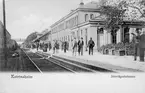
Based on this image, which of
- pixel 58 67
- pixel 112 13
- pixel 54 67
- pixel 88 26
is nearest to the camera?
pixel 54 67

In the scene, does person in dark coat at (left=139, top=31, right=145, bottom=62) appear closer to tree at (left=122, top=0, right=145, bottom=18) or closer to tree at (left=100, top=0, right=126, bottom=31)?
tree at (left=122, top=0, right=145, bottom=18)

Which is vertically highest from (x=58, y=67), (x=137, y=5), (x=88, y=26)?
(x=137, y=5)

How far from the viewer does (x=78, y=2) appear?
3596 mm

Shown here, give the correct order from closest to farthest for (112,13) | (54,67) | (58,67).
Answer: (54,67)
(58,67)
(112,13)

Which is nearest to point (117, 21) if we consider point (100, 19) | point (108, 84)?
point (100, 19)

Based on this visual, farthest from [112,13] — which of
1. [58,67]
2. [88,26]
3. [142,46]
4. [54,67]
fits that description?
[54,67]

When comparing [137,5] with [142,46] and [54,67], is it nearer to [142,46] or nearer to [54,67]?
[142,46]

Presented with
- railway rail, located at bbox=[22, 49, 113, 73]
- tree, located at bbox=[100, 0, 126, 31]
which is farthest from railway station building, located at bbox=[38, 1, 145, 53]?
railway rail, located at bbox=[22, 49, 113, 73]

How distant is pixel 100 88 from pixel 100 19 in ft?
8.85

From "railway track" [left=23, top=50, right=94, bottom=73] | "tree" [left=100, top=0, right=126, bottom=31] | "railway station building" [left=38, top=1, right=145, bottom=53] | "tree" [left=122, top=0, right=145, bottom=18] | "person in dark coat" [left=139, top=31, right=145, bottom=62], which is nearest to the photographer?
"railway track" [left=23, top=50, right=94, bottom=73]

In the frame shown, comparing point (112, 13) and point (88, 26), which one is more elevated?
point (112, 13)

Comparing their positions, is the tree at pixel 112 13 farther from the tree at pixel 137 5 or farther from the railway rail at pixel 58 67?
the railway rail at pixel 58 67

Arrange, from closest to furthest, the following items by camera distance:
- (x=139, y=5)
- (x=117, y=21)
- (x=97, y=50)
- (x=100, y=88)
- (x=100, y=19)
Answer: (x=100, y=88) → (x=139, y=5) → (x=117, y=21) → (x=100, y=19) → (x=97, y=50)

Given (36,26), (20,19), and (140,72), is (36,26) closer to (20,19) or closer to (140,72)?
(20,19)
